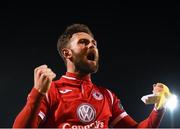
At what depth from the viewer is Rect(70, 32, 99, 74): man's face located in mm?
2850

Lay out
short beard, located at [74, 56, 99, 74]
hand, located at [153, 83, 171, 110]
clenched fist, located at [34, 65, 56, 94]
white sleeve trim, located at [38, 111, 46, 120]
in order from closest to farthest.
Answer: clenched fist, located at [34, 65, 56, 94], white sleeve trim, located at [38, 111, 46, 120], hand, located at [153, 83, 171, 110], short beard, located at [74, 56, 99, 74]

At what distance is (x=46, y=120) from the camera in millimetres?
2646

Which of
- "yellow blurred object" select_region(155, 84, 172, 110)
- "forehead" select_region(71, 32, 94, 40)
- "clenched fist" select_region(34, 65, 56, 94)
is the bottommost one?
"yellow blurred object" select_region(155, 84, 172, 110)

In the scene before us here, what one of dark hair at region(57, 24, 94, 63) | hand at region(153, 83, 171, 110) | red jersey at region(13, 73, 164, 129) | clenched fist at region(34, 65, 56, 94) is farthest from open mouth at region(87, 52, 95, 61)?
clenched fist at region(34, 65, 56, 94)

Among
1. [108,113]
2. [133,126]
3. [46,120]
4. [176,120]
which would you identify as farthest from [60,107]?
[176,120]

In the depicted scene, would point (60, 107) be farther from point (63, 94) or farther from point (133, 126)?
point (133, 126)

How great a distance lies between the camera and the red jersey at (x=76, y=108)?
2600 mm

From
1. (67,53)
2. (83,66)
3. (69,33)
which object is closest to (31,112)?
(83,66)

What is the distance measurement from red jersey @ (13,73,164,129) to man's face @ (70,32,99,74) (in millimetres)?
85

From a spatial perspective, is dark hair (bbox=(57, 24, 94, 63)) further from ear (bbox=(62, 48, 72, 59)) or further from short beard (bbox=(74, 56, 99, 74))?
short beard (bbox=(74, 56, 99, 74))

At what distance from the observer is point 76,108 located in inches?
104

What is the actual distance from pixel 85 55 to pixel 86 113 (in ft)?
1.29

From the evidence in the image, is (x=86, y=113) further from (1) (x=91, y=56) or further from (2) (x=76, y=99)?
(1) (x=91, y=56)

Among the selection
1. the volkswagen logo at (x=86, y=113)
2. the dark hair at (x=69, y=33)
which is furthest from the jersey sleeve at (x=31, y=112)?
the dark hair at (x=69, y=33)
